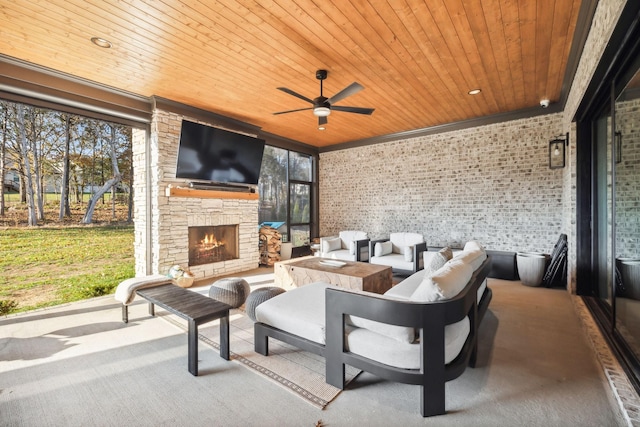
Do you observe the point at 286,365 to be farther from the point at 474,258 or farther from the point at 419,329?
the point at 474,258

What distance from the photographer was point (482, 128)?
5.67m

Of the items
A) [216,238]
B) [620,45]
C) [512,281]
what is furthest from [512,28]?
[216,238]

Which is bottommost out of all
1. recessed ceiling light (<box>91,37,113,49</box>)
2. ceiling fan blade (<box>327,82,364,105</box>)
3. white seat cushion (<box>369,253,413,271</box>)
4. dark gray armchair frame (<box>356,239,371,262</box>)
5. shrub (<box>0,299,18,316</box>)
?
shrub (<box>0,299,18,316</box>)

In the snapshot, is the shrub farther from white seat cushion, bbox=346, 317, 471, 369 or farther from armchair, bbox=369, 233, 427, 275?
armchair, bbox=369, 233, 427, 275

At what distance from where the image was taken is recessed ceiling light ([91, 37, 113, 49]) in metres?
2.94

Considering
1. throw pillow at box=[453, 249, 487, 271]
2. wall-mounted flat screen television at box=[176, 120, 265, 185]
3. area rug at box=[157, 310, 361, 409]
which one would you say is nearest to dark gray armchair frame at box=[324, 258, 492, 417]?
area rug at box=[157, 310, 361, 409]

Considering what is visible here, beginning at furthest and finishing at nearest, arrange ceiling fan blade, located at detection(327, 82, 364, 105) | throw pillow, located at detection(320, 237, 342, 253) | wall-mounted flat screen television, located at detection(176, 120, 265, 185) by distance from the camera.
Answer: throw pillow, located at detection(320, 237, 342, 253)
wall-mounted flat screen television, located at detection(176, 120, 265, 185)
ceiling fan blade, located at detection(327, 82, 364, 105)

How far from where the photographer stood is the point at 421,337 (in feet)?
5.49

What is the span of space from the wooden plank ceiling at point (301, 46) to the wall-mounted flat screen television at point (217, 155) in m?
0.56

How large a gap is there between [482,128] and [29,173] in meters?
7.36

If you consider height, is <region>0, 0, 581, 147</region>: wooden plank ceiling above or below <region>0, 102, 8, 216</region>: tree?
above

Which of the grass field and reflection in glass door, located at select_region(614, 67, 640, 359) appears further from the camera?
the grass field

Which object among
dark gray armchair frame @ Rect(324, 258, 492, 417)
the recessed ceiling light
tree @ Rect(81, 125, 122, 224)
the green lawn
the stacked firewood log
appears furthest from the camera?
the stacked firewood log

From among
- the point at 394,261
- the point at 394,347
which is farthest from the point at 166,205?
the point at 394,347
